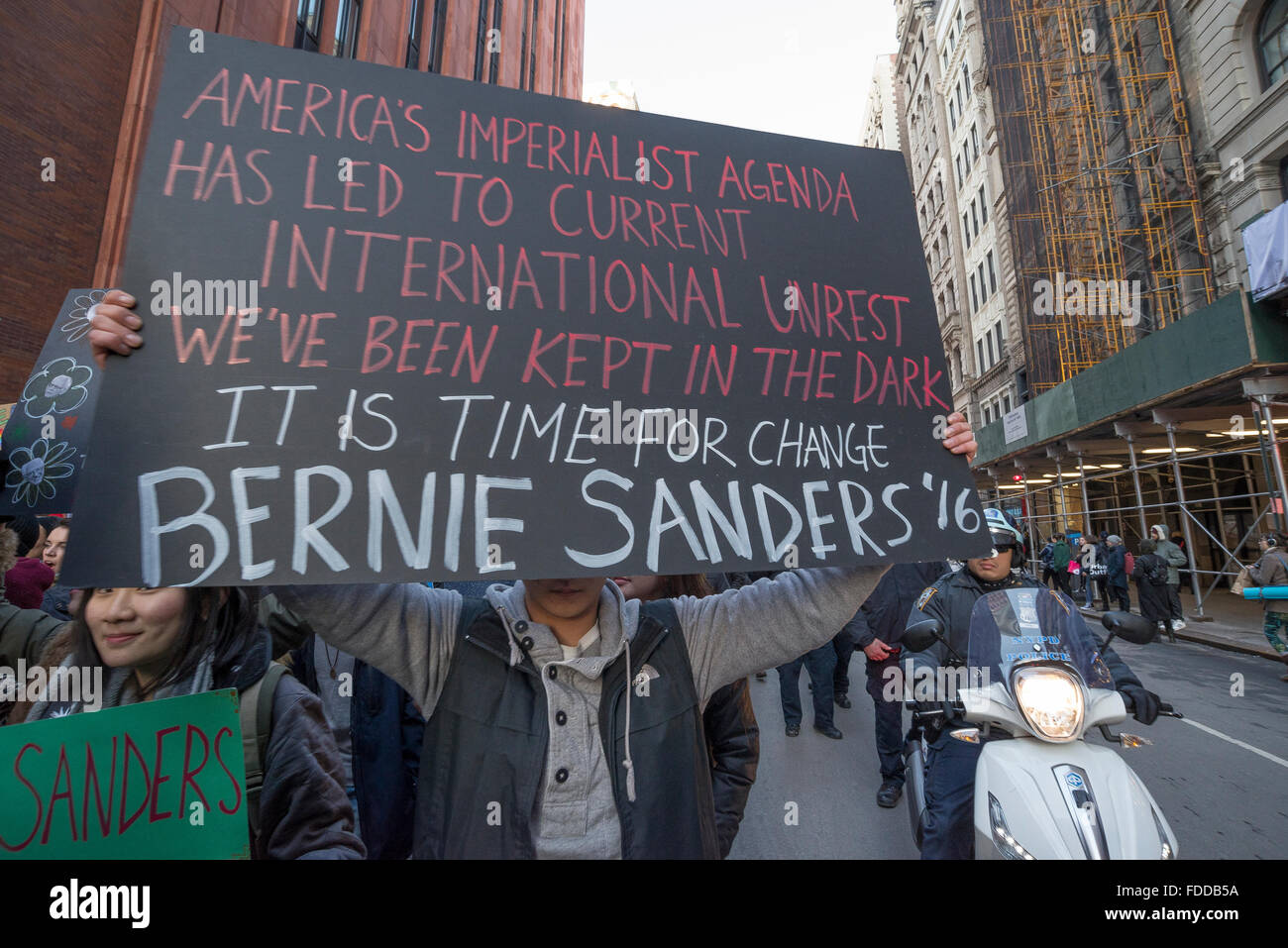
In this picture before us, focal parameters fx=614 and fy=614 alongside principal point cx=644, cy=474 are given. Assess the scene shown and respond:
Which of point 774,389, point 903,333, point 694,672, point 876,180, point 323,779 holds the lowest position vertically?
point 323,779

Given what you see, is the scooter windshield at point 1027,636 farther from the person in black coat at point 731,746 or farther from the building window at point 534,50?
the building window at point 534,50

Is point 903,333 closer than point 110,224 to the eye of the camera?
Yes

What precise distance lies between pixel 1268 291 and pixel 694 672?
552 inches

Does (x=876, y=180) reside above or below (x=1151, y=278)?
below

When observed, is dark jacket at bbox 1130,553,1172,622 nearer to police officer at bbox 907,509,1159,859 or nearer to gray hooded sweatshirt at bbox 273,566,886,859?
police officer at bbox 907,509,1159,859

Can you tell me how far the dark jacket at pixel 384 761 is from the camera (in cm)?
278

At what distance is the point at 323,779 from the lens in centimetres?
162

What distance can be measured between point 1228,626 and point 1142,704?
1257 cm

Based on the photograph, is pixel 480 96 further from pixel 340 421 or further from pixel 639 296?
pixel 340 421

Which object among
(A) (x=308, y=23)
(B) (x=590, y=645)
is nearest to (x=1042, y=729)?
(B) (x=590, y=645)

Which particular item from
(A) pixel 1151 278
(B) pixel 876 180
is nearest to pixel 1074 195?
(A) pixel 1151 278

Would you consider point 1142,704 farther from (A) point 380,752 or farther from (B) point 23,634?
(B) point 23,634

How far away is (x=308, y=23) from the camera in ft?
45.8
